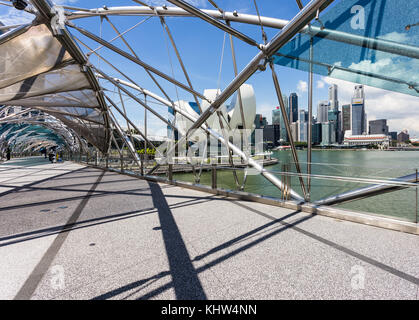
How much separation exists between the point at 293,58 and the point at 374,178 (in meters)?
3.51

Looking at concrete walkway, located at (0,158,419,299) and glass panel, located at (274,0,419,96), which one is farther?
glass panel, located at (274,0,419,96)

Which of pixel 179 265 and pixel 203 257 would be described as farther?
pixel 203 257

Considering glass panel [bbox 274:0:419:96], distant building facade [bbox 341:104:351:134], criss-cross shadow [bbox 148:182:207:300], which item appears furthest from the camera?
distant building facade [bbox 341:104:351:134]

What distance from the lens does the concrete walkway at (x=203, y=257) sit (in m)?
2.14

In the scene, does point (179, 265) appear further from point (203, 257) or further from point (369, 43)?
point (369, 43)

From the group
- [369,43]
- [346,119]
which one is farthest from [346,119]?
[369,43]

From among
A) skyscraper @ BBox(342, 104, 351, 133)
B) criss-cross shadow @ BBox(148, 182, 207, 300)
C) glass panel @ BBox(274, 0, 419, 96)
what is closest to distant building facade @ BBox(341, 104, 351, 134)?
skyscraper @ BBox(342, 104, 351, 133)

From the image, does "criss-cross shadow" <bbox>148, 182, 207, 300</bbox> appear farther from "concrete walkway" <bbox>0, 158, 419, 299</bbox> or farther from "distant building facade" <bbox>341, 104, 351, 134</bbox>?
"distant building facade" <bbox>341, 104, 351, 134</bbox>

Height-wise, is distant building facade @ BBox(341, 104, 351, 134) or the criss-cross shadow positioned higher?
distant building facade @ BBox(341, 104, 351, 134)

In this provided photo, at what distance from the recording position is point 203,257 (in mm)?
2820

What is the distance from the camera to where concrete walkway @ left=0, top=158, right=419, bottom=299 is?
7.02 feet

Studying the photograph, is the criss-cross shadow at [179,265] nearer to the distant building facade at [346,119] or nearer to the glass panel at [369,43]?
the glass panel at [369,43]

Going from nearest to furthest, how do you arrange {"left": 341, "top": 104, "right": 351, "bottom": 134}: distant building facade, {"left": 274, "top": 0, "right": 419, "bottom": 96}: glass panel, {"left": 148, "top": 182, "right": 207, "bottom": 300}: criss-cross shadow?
{"left": 148, "top": 182, "right": 207, "bottom": 300}: criss-cross shadow < {"left": 274, "top": 0, "right": 419, "bottom": 96}: glass panel < {"left": 341, "top": 104, "right": 351, "bottom": 134}: distant building facade
